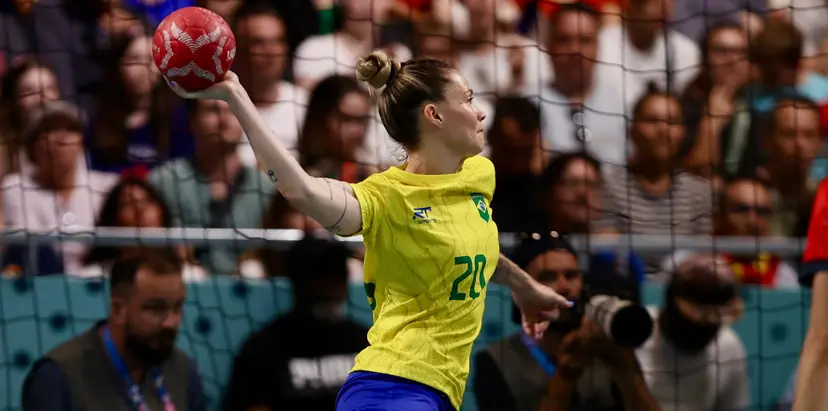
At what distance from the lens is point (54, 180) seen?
5.27 meters

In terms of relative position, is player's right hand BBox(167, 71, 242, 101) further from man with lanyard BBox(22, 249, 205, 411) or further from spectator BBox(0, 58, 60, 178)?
spectator BBox(0, 58, 60, 178)

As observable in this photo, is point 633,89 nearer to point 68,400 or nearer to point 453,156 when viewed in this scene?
point 453,156

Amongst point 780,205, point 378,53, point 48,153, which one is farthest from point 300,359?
point 780,205

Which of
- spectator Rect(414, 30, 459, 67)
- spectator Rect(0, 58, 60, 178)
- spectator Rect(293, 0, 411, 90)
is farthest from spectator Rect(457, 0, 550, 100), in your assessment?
spectator Rect(0, 58, 60, 178)

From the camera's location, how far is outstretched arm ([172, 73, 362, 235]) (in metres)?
2.62

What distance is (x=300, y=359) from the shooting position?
183 inches

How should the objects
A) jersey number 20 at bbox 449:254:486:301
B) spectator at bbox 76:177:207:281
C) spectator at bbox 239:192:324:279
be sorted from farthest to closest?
spectator at bbox 76:177:207:281, spectator at bbox 239:192:324:279, jersey number 20 at bbox 449:254:486:301

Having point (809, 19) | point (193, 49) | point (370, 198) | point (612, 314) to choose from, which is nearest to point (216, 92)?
point (193, 49)

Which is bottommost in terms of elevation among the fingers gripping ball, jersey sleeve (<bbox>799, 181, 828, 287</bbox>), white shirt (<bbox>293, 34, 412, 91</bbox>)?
jersey sleeve (<bbox>799, 181, 828, 287</bbox>)

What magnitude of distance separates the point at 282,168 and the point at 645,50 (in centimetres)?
335

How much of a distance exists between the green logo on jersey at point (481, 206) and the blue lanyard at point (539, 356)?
138 cm

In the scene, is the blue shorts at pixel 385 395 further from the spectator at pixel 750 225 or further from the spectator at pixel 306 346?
the spectator at pixel 750 225

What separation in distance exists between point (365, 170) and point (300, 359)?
3.11 ft

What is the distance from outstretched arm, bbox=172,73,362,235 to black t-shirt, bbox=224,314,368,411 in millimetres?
1866
